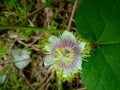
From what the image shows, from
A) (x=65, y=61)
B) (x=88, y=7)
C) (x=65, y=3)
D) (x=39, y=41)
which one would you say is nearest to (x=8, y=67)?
(x=39, y=41)

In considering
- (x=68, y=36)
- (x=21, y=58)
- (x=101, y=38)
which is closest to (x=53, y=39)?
(x=68, y=36)

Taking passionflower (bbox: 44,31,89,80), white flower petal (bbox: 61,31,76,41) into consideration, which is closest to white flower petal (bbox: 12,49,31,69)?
passionflower (bbox: 44,31,89,80)

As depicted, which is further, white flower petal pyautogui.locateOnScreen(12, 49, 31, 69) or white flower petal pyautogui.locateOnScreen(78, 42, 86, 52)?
white flower petal pyautogui.locateOnScreen(12, 49, 31, 69)

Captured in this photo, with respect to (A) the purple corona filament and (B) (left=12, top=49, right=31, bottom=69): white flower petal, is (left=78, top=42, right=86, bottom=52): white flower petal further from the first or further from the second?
(B) (left=12, top=49, right=31, bottom=69): white flower petal

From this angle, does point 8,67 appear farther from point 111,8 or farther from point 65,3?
point 111,8

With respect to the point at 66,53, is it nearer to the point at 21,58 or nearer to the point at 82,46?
the point at 82,46

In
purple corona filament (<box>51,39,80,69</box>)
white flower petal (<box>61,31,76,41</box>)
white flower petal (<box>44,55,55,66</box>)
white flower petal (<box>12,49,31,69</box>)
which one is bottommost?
white flower petal (<box>12,49,31,69</box>)
